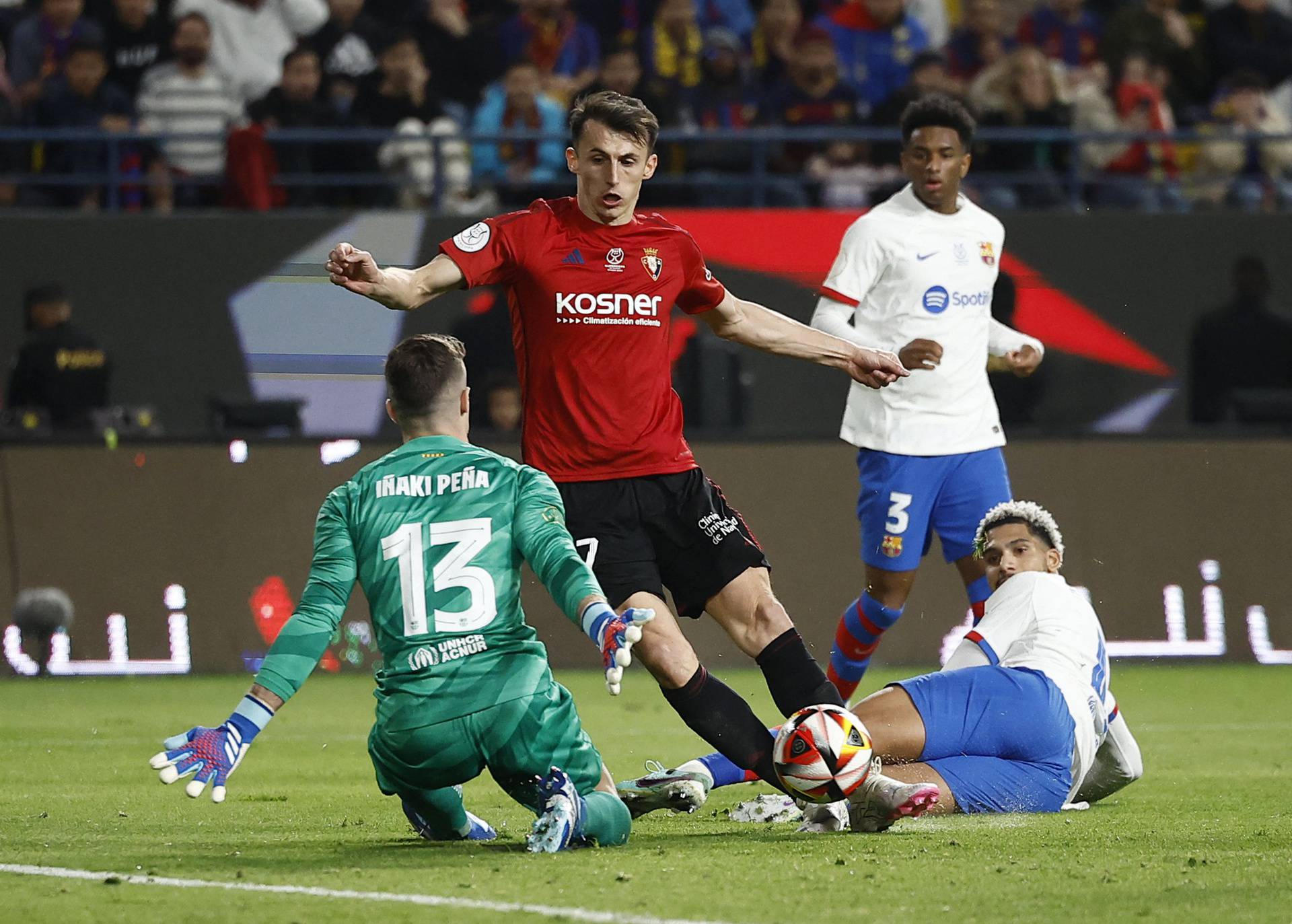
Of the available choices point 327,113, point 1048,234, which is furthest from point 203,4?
point 1048,234

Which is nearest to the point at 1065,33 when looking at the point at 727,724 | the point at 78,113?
the point at 78,113

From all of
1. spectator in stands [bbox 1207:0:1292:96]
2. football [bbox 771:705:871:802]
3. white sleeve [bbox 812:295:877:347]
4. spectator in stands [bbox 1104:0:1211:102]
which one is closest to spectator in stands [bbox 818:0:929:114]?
spectator in stands [bbox 1104:0:1211:102]

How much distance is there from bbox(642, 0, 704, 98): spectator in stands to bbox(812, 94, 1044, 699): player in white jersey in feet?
24.3

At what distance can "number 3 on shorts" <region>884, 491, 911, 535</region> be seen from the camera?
8.43 m

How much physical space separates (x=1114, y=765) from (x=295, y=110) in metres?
10.0

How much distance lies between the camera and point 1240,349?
49.3ft

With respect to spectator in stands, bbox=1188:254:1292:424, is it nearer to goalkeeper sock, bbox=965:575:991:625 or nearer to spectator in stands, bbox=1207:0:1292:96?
spectator in stands, bbox=1207:0:1292:96

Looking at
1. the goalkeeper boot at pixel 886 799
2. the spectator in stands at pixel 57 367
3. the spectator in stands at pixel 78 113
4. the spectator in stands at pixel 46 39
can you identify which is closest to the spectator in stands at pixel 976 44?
the spectator in stands at pixel 78 113

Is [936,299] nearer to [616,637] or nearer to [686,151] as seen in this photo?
[616,637]

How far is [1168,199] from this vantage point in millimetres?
15555

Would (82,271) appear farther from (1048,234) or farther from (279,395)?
(1048,234)

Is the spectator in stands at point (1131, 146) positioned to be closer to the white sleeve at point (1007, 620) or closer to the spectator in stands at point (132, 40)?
the spectator in stands at point (132, 40)

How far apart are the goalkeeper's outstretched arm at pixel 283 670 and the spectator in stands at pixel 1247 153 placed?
11307mm

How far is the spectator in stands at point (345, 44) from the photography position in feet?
52.1
